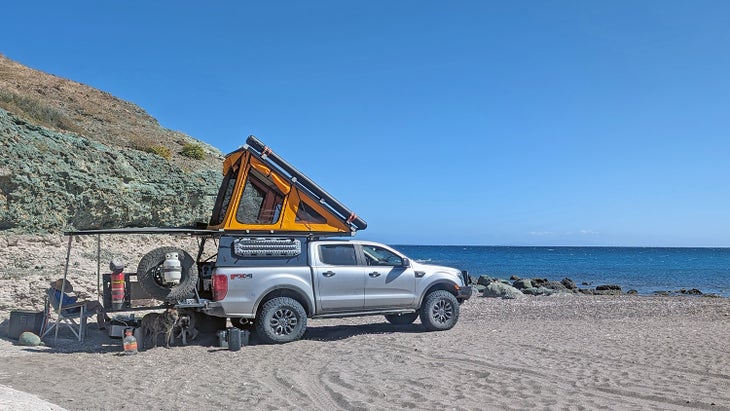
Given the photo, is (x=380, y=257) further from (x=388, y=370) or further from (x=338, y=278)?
(x=388, y=370)

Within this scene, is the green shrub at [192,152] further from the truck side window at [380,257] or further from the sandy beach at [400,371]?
the truck side window at [380,257]

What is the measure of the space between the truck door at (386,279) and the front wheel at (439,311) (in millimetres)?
340

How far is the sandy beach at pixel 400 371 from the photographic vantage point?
6445mm

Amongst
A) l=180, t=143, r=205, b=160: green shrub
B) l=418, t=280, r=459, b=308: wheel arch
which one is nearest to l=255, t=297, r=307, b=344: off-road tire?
l=418, t=280, r=459, b=308: wheel arch

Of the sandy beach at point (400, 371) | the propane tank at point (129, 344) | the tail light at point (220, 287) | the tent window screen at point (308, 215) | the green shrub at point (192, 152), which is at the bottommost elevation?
the sandy beach at point (400, 371)

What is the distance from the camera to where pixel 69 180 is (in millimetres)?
16297

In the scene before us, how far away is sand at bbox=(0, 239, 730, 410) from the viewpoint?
6418mm

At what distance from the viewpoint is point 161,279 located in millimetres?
9703

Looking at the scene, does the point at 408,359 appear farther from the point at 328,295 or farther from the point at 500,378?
the point at 328,295

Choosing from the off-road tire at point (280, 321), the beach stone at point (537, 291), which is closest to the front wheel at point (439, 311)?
the off-road tire at point (280, 321)

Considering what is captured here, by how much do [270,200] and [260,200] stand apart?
0.24 meters

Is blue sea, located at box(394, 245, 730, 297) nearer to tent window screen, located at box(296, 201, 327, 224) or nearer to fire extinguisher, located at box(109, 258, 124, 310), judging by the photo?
tent window screen, located at box(296, 201, 327, 224)

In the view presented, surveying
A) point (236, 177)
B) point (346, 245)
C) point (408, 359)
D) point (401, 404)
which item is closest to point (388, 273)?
point (346, 245)

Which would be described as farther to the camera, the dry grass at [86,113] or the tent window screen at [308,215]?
the dry grass at [86,113]
